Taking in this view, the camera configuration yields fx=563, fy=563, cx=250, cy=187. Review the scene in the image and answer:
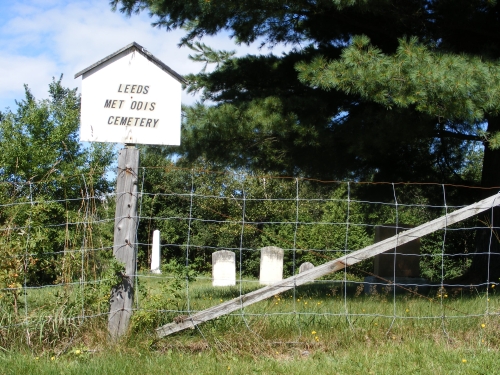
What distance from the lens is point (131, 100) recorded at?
579 cm

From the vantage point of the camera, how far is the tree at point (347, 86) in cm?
697

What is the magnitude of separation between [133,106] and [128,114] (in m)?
0.10

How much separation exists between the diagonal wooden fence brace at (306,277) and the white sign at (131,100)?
1759mm

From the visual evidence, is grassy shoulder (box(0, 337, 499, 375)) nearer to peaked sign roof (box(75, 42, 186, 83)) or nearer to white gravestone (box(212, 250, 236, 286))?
peaked sign roof (box(75, 42, 186, 83))

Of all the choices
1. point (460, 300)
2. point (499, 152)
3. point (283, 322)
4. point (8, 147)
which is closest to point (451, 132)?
point (499, 152)

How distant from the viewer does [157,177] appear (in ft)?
84.5

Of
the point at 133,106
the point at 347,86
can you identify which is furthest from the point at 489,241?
the point at 133,106

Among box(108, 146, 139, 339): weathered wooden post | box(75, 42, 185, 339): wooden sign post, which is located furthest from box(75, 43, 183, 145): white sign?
box(108, 146, 139, 339): weathered wooden post

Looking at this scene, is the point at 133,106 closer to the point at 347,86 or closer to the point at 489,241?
the point at 347,86

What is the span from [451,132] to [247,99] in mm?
3777

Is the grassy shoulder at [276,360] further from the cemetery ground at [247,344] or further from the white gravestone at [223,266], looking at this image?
the white gravestone at [223,266]

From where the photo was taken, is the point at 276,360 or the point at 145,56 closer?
the point at 276,360

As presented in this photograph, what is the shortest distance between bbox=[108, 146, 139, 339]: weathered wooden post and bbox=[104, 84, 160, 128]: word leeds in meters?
0.28

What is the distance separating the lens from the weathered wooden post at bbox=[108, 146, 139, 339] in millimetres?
5555
